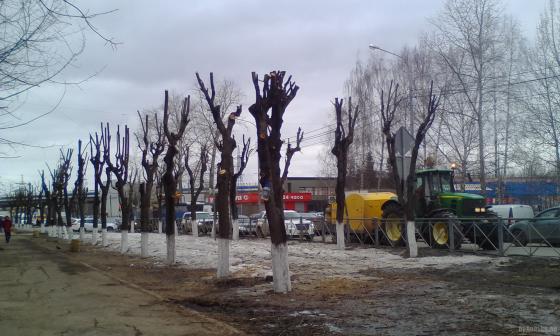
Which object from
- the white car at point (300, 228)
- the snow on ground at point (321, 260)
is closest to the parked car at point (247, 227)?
the white car at point (300, 228)

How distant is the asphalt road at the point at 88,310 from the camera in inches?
320

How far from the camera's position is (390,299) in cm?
968

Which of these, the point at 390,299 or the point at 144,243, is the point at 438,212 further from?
the point at 144,243

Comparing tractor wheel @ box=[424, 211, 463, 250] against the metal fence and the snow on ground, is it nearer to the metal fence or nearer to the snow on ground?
the metal fence

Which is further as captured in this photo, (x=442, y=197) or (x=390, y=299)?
(x=442, y=197)

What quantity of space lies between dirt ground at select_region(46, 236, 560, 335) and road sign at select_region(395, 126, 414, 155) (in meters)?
3.68

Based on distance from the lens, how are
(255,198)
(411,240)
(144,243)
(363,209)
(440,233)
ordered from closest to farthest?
1. (411,240)
2. (440,233)
3. (144,243)
4. (363,209)
5. (255,198)

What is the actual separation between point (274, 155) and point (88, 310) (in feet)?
15.4

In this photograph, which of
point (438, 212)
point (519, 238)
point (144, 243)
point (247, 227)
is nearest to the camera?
point (519, 238)

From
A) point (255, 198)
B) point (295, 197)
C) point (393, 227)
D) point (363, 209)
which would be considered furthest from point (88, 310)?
point (295, 197)

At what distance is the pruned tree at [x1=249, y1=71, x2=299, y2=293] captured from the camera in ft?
35.6

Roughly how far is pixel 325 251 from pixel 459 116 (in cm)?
1780

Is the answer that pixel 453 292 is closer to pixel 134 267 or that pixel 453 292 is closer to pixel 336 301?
pixel 336 301

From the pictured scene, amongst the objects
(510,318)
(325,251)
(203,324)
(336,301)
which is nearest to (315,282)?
(336,301)
